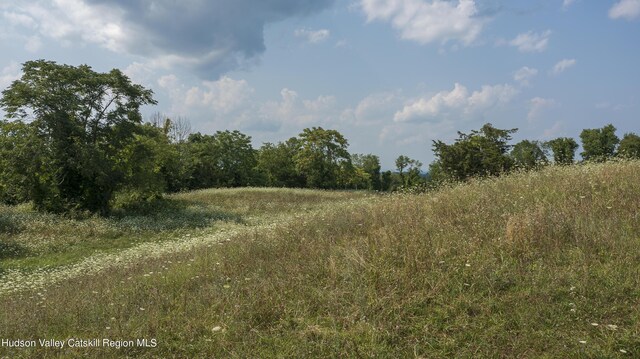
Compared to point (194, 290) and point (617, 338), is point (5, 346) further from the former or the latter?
point (617, 338)

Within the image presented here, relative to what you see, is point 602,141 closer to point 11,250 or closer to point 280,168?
point 280,168

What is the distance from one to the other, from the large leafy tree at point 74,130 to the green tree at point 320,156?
3441 centimetres

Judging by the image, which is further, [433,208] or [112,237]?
[112,237]

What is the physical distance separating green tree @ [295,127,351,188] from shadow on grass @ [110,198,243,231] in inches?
1094

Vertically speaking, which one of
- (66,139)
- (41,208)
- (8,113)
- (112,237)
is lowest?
(112,237)

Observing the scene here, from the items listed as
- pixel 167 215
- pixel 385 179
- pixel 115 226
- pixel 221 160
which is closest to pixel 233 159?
pixel 221 160

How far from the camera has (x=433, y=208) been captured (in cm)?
883

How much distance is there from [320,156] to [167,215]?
116 feet

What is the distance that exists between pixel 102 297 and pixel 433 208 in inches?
251

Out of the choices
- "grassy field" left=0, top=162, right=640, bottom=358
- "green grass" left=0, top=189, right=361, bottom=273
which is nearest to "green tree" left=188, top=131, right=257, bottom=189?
"green grass" left=0, top=189, right=361, bottom=273

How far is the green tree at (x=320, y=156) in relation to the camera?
204ft

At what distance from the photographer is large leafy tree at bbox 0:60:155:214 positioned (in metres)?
25.7

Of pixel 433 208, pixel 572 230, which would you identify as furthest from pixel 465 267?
pixel 433 208

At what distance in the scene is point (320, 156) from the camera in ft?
205
